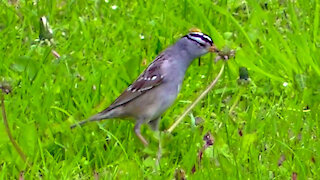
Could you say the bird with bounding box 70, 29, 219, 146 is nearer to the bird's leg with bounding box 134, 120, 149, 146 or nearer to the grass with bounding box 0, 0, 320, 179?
the bird's leg with bounding box 134, 120, 149, 146

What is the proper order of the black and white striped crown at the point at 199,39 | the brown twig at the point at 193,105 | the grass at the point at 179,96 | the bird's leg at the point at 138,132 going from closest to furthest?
the grass at the point at 179,96
the bird's leg at the point at 138,132
the brown twig at the point at 193,105
the black and white striped crown at the point at 199,39

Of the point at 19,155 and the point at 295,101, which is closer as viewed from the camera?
the point at 19,155

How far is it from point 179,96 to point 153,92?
617 millimetres

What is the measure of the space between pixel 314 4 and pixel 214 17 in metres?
0.80

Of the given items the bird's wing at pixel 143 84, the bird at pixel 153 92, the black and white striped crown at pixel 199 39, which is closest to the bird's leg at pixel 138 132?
the bird at pixel 153 92

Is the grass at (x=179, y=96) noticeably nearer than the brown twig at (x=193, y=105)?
Yes

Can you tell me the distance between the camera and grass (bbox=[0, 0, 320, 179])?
577 cm

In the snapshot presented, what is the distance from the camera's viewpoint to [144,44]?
762 centimetres

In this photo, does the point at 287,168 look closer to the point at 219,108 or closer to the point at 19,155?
the point at 219,108

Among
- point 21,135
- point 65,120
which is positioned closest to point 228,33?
point 65,120

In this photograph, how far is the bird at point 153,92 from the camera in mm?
6066

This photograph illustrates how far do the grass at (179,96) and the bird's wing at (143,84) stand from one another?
0.62 feet

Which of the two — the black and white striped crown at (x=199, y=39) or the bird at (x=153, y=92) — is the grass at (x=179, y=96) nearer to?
the bird at (x=153, y=92)

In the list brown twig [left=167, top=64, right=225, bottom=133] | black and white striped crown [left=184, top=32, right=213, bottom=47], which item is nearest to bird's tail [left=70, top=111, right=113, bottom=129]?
brown twig [left=167, top=64, right=225, bottom=133]
